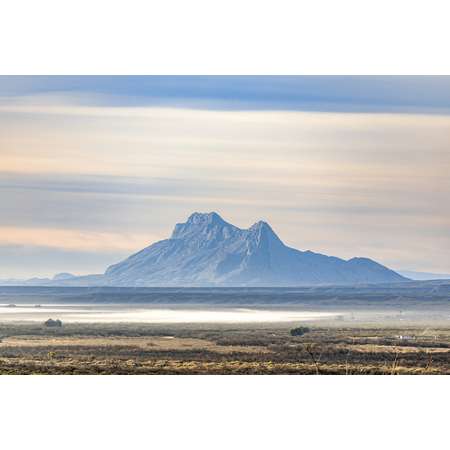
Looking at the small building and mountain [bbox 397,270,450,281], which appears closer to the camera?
mountain [bbox 397,270,450,281]

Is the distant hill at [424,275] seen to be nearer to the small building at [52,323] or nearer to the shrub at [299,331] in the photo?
the shrub at [299,331]

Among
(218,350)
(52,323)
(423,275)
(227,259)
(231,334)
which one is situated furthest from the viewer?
(227,259)

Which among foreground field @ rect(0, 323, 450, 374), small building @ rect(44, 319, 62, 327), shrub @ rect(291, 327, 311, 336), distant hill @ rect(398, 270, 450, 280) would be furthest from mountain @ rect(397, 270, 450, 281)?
small building @ rect(44, 319, 62, 327)

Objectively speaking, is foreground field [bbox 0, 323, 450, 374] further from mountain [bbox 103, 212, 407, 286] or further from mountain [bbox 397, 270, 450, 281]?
mountain [bbox 397, 270, 450, 281]

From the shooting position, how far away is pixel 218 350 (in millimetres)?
16203

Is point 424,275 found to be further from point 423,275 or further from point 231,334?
point 231,334

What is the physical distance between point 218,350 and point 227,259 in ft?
7.79

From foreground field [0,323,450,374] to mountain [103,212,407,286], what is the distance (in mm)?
852

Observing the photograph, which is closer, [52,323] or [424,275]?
[424,275]

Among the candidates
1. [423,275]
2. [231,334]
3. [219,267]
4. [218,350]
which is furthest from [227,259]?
[423,275]

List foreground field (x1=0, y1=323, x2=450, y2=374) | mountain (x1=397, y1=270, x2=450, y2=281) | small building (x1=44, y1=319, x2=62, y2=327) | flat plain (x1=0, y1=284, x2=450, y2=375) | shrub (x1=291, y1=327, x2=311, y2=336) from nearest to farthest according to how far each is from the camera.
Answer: foreground field (x1=0, y1=323, x2=450, y2=374) < flat plain (x1=0, y1=284, x2=450, y2=375) < mountain (x1=397, y1=270, x2=450, y2=281) < shrub (x1=291, y1=327, x2=311, y2=336) < small building (x1=44, y1=319, x2=62, y2=327)

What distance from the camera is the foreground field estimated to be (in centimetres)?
1453

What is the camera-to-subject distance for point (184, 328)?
17562 mm
